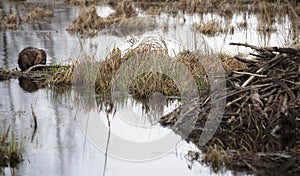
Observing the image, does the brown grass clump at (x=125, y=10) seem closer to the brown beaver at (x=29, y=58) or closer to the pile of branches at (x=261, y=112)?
the brown beaver at (x=29, y=58)

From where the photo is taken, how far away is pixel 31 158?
20.6ft

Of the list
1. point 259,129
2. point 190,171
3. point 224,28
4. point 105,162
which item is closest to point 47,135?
point 105,162

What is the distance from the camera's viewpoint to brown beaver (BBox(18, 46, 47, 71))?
10.9m

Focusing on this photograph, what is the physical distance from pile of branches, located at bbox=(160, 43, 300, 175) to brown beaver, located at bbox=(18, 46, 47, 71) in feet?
12.3

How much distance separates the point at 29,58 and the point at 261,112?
16.1ft

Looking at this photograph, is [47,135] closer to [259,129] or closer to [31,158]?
[31,158]

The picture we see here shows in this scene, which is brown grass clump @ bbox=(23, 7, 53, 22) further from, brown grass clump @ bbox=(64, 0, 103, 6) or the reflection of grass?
the reflection of grass

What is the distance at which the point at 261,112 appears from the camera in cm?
726

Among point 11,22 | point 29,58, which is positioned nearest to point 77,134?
point 29,58

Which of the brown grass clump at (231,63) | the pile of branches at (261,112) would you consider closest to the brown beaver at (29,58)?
the brown grass clump at (231,63)

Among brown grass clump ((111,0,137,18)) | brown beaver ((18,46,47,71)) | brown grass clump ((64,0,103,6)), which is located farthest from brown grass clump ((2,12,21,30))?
brown beaver ((18,46,47,71))

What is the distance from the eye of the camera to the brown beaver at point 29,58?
10.9 m

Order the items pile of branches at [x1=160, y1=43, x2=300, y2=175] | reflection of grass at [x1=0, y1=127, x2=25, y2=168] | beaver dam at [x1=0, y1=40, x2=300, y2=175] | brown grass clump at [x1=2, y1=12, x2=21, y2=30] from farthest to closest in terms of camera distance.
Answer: brown grass clump at [x1=2, y1=12, x2=21, y2=30]
pile of branches at [x1=160, y1=43, x2=300, y2=175]
beaver dam at [x1=0, y1=40, x2=300, y2=175]
reflection of grass at [x1=0, y1=127, x2=25, y2=168]

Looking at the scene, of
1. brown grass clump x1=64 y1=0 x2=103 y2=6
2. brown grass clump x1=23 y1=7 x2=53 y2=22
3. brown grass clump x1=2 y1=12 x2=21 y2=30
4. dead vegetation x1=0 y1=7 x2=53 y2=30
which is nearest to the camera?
brown grass clump x1=2 y1=12 x2=21 y2=30
